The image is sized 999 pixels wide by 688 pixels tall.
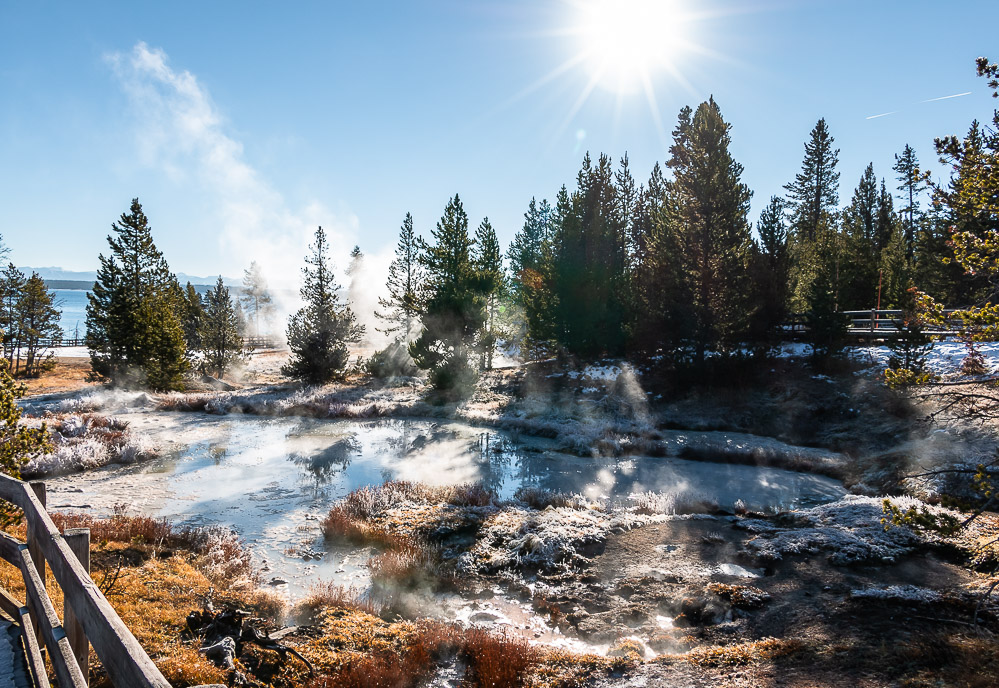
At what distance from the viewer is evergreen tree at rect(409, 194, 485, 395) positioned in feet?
112

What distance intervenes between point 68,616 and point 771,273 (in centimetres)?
3364

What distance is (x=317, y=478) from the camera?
16938mm

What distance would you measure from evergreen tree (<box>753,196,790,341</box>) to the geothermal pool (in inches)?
562

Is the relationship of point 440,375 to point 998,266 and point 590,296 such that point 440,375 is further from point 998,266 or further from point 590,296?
point 998,266

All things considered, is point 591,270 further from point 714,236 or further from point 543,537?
point 543,537

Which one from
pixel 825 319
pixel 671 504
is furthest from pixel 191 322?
pixel 825 319

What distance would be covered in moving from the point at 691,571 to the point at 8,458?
11283 mm

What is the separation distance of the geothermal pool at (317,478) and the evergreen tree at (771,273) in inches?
562

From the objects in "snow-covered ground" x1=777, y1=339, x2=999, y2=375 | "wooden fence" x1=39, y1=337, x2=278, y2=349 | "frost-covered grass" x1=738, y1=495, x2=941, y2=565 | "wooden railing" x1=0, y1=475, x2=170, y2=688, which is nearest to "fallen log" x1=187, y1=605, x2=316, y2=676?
"wooden railing" x1=0, y1=475, x2=170, y2=688

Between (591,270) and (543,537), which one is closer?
(543,537)

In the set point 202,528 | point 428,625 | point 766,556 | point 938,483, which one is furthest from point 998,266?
point 202,528

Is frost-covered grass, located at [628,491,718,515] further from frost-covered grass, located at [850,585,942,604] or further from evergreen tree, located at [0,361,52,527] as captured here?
evergreen tree, located at [0,361,52,527]

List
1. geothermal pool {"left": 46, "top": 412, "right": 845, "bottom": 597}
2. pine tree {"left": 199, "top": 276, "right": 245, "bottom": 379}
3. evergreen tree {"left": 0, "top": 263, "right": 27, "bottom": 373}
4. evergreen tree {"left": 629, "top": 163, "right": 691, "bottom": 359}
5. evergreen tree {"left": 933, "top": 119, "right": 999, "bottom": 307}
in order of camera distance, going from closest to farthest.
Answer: evergreen tree {"left": 933, "top": 119, "right": 999, "bottom": 307} → geothermal pool {"left": 46, "top": 412, "right": 845, "bottom": 597} → evergreen tree {"left": 629, "top": 163, "right": 691, "bottom": 359} → evergreen tree {"left": 0, "top": 263, "right": 27, "bottom": 373} → pine tree {"left": 199, "top": 276, "right": 245, "bottom": 379}

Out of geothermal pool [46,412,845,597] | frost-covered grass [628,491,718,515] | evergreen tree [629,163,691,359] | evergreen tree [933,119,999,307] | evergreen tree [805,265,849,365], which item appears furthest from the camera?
evergreen tree [629,163,691,359]
